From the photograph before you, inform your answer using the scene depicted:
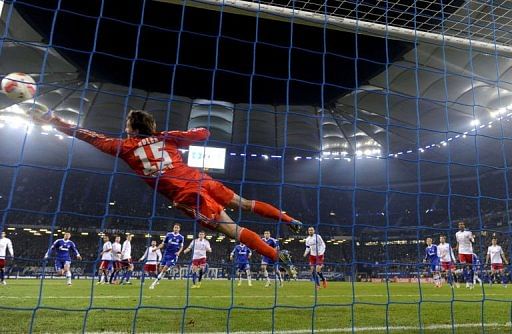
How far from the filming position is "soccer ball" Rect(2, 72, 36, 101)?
3.94m

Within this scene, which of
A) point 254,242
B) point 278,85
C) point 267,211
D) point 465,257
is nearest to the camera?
point 254,242

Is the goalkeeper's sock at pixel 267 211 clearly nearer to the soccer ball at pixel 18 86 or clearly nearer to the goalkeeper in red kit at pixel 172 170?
the goalkeeper in red kit at pixel 172 170

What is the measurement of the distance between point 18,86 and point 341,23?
374 centimetres

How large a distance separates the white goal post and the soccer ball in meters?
1.94

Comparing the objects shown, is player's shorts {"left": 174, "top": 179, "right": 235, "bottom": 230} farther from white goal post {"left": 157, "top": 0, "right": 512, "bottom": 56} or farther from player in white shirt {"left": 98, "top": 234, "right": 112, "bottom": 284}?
player in white shirt {"left": 98, "top": 234, "right": 112, "bottom": 284}

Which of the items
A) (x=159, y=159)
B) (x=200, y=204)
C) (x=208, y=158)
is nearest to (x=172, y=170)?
(x=159, y=159)

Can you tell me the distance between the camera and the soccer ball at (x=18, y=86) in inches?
155

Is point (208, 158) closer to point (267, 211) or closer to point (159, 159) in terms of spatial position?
point (267, 211)

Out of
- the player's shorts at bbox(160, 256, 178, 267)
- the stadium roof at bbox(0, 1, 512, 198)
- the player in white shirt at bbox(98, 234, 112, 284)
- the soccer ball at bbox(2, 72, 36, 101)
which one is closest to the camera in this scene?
the soccer ball at bbox(2, 72, 36, 101)

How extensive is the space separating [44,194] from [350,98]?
19822mm

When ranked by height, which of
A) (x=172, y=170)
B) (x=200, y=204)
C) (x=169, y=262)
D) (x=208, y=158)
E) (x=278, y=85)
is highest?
(x=278, y=85)

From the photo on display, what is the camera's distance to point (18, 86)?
4.02 meters


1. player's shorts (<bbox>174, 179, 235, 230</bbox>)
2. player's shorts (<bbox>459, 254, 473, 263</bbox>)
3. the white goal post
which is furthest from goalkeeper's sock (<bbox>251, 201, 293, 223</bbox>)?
player's shorts (<bbox>459, 254, 473, 263</bbox>)

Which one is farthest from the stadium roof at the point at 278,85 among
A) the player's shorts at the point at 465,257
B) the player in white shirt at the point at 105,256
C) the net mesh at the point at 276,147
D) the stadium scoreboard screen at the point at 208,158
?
the player in white shirt at the point at 105,256
